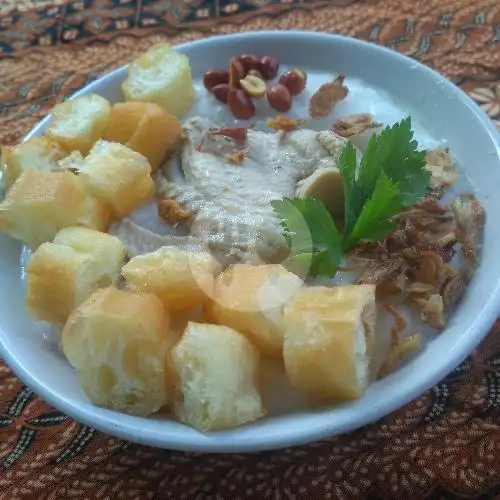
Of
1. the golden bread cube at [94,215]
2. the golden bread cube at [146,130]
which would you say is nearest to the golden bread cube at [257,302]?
the golden bread cube at [94,215]

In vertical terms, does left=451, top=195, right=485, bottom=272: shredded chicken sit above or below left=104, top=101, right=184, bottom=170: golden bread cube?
below

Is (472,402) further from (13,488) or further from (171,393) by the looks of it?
(13,488)

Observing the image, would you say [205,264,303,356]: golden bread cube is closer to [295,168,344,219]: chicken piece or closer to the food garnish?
the food garnish

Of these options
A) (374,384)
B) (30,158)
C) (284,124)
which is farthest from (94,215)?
(374,384)

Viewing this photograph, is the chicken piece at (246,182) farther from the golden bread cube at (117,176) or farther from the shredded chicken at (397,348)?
the shredded chicken at (397,348)

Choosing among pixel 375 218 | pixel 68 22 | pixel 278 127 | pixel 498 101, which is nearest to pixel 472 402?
pixel 375 218

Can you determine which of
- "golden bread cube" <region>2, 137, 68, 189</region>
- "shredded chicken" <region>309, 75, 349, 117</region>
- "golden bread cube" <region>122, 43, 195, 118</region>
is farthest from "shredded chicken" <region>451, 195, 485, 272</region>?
"golden bread cube" <region>2, 137, 68, 189</region>

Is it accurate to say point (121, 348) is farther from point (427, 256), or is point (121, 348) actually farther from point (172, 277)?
point (427, 256)
